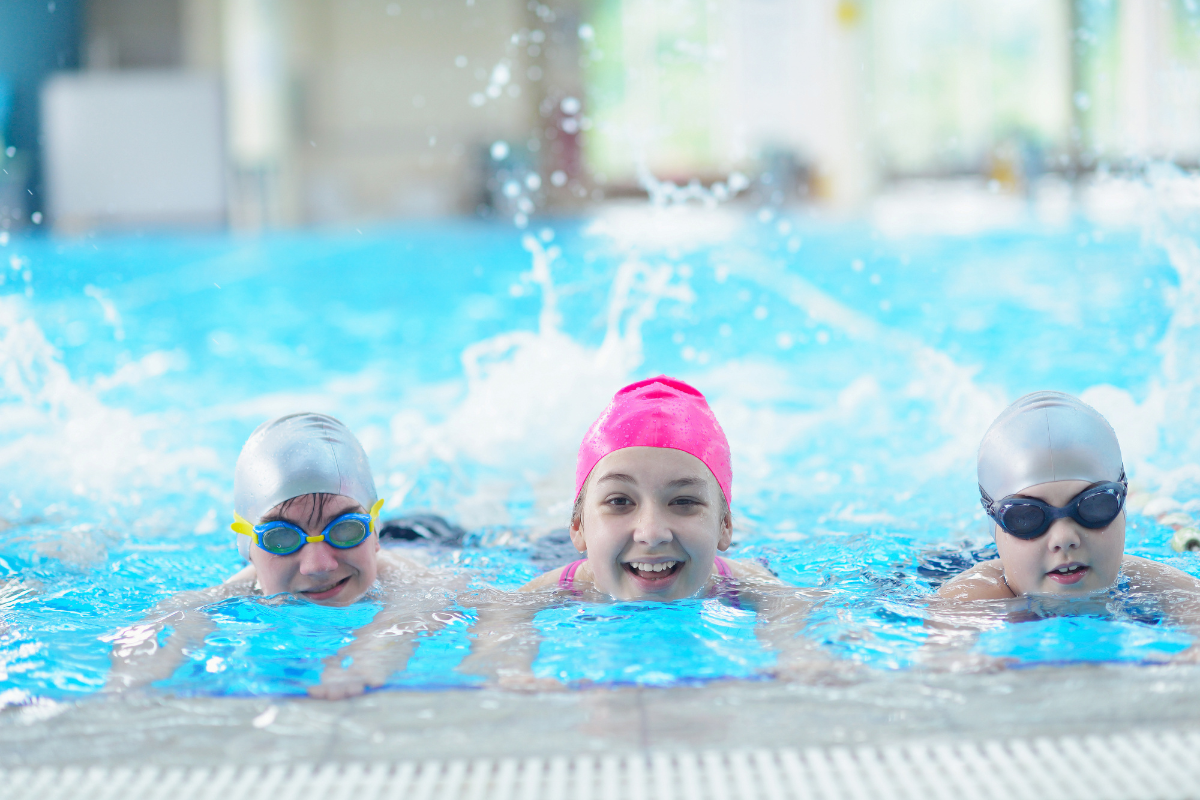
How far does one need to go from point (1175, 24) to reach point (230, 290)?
1965 cm

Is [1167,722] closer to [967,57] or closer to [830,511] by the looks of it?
[830,511]

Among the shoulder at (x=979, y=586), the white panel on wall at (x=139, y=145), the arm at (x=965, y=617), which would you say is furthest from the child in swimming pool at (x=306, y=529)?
the white panel on wall at (x=139, y=145)

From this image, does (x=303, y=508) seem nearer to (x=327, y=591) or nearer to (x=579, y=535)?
(x=327, y=591)

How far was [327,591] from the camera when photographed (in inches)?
125

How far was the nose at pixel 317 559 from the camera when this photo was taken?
3.07 meters

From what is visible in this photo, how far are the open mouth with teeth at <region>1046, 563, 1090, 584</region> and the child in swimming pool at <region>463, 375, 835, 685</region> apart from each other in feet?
2.04

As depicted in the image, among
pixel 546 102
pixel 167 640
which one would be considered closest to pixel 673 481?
pixel 167 640

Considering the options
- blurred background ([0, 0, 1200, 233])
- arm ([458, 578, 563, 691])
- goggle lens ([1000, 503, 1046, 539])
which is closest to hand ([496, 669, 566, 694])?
arm ([458, 578, 563, 691])

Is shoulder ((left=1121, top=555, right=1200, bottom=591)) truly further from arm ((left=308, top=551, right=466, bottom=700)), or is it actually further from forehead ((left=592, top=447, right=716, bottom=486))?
arm ((left=308, top=551, right=466, bottom=700))

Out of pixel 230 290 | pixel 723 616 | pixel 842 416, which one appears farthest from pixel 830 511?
pixel 230 290

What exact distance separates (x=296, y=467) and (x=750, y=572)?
132 cm

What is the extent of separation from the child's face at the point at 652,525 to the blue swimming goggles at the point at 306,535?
597mm

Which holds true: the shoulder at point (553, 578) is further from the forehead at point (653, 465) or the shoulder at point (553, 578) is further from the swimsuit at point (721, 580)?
the forehead at point (653, 465)

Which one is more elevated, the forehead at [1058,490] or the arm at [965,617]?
the forehead at [1058,490]
